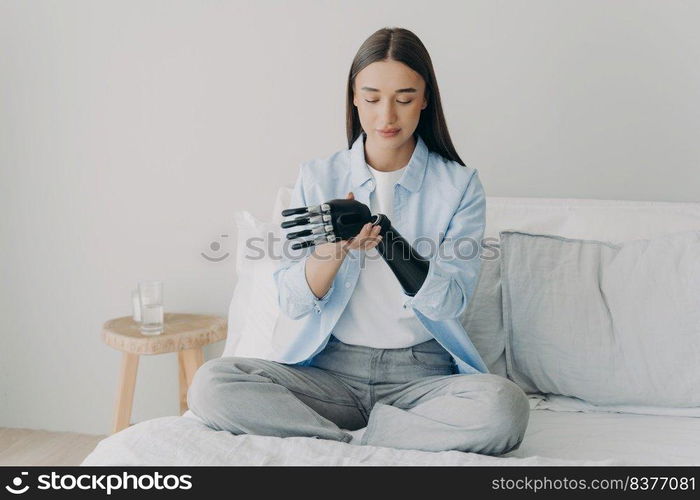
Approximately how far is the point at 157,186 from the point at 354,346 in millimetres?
1018

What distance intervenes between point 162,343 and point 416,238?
78 centimetres

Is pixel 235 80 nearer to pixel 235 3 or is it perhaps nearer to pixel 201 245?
pixel 235 3

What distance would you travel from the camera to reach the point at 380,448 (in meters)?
1.26

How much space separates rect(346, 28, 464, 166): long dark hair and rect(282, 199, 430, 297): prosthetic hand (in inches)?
11.7

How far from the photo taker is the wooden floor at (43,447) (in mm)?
2289

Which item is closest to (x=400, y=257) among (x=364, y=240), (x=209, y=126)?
(x=364, y=240)

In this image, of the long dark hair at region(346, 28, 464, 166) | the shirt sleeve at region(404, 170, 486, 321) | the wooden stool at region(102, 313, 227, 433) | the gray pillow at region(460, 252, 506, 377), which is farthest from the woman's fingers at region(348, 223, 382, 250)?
the wooden stool at region(102, 313, 227, 433)

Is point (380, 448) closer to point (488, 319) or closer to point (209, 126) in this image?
point (488, 319)

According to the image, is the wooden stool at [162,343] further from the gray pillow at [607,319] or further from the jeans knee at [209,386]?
the gray pillow at [607,319]

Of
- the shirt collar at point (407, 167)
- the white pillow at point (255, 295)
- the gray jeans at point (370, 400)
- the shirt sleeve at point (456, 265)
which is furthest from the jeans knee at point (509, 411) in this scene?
the white pillow at point (255, 295)

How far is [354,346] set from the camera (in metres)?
1.57
